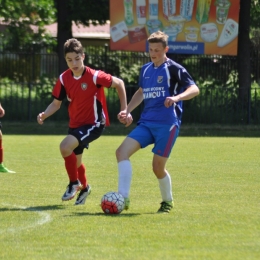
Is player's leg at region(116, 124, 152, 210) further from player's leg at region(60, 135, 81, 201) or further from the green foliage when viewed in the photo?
the green foliage

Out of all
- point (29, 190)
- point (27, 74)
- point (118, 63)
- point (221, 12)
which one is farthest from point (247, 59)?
point (29, 190)

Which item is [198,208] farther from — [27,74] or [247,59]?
[27,74]

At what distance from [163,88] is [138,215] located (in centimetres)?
126

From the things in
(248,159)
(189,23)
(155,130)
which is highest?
(189,23)

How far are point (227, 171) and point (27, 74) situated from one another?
20.0 metres

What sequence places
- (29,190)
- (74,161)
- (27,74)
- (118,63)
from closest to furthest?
1. (74,161)
2. (29,190)
3. (118,63)
4. (27,74)

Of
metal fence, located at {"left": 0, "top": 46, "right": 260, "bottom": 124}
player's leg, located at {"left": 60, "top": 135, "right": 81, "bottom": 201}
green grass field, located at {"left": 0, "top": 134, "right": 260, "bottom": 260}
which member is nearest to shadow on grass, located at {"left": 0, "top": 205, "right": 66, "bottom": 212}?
green grass field, located at {"left": 0, "top": 134, "right": 260, "bottom": 260}

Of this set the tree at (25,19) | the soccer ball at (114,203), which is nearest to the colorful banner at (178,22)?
the tree at (25,19)

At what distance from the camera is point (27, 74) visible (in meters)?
31.5

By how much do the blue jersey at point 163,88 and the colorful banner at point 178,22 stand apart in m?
16.3

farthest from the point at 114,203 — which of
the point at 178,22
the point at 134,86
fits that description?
the point at 134,86

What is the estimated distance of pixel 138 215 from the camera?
25.4ft

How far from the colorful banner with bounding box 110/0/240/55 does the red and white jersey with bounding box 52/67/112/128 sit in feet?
50.8

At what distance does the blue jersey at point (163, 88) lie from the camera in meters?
7.90
